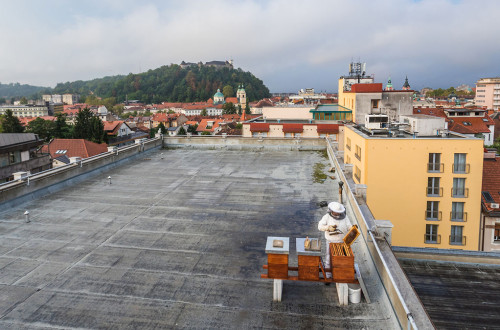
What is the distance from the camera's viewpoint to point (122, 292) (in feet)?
24.8

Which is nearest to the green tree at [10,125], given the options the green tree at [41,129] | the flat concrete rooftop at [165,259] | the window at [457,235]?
the green tree at [41,129]

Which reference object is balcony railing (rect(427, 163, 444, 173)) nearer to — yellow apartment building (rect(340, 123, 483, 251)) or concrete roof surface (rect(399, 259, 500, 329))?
yellow apartment building (rect(340, 123, 483, 251))

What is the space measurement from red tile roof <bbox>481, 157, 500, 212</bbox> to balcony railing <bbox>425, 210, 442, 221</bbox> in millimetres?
3646

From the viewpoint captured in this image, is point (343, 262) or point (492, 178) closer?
point (343, 262)

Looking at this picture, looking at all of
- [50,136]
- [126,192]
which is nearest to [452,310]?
[126,192]

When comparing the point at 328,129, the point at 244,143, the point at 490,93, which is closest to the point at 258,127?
the point at 328,129

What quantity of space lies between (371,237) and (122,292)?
5.18m

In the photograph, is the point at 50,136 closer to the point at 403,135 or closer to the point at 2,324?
the point at 403,135

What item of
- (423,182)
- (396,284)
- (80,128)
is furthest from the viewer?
(80,128)

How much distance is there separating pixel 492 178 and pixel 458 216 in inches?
223

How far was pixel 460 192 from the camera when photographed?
2503 cm

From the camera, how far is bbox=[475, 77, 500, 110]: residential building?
138 meters

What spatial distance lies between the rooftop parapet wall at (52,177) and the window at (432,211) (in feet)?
61.5

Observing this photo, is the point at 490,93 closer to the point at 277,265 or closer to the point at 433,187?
the point at 433,187
